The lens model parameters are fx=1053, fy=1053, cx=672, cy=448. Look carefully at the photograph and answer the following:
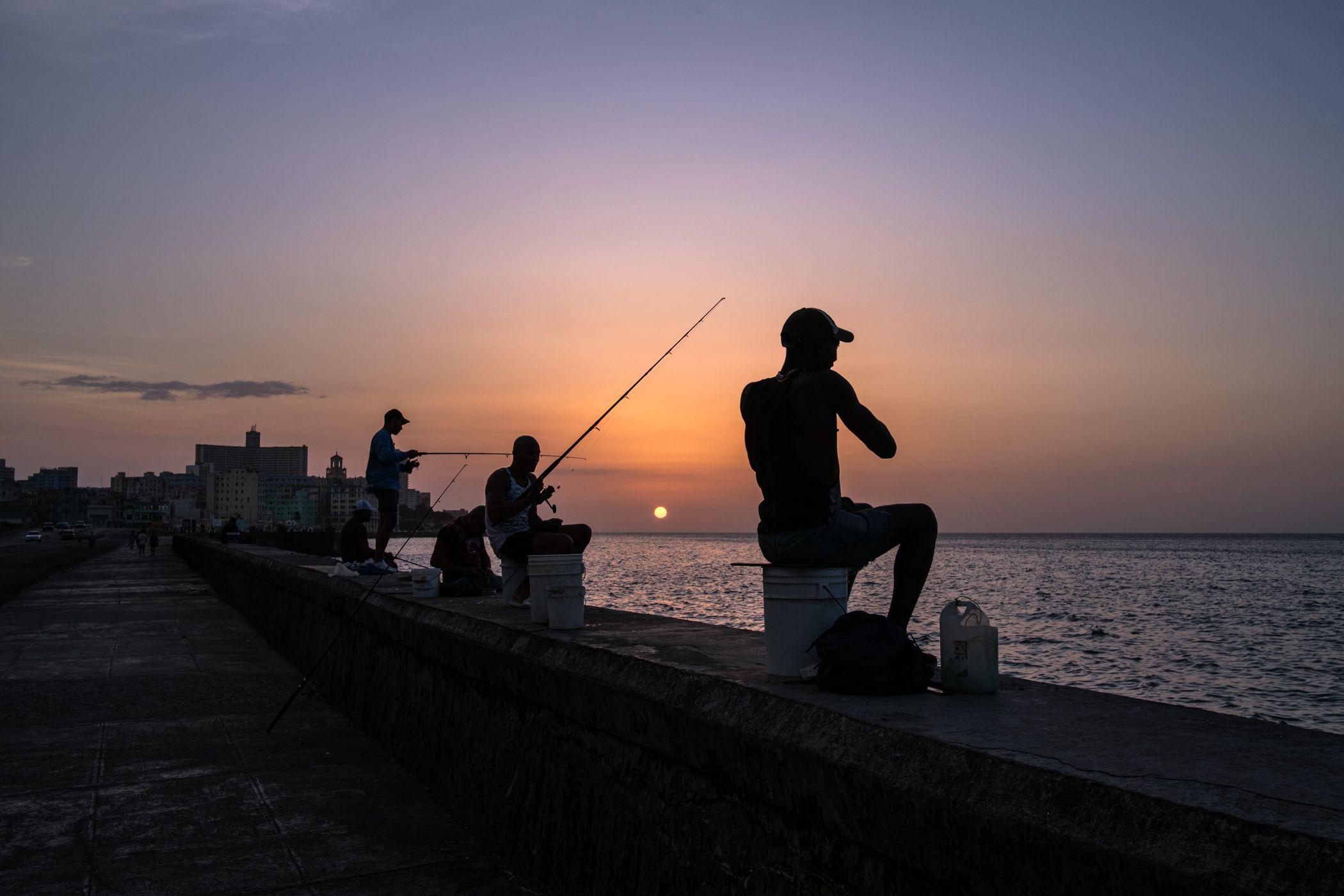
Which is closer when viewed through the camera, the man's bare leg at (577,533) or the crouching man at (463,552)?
the man's bare leg at (577,533)

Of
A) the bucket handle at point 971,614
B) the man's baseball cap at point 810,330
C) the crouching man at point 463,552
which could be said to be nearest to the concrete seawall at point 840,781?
the bucket handle at point 971,614

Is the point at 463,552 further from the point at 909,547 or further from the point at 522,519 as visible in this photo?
the point at 909,547

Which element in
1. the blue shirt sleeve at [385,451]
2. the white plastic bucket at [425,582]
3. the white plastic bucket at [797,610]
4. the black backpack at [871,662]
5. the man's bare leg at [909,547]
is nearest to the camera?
→ the black backpack at [871,662]

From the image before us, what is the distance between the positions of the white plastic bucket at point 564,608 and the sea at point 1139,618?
3853mm

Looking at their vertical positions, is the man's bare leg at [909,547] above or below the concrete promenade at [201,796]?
above

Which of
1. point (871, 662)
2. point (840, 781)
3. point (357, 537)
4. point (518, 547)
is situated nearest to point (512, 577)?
point (518, 547)

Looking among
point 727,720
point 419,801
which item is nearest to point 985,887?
point 727,720

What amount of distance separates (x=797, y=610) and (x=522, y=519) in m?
3.72

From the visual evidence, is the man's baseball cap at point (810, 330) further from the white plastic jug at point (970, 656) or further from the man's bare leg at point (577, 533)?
the man's bare leg at point (577, 533)

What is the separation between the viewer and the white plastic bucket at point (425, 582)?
21.3 feet

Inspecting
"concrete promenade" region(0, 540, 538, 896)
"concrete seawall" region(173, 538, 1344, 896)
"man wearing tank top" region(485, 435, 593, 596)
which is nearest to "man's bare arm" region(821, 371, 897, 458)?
"concrete seawall" region(173, 538, 1344, 896)

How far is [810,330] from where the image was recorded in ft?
11.4

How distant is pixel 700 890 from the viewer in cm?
262

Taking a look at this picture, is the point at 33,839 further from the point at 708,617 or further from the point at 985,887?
the point at 708,617
